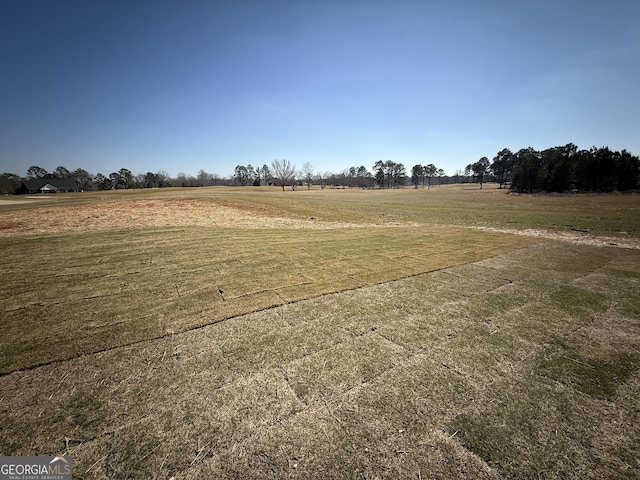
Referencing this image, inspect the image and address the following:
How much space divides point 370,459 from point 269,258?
730 centimetres

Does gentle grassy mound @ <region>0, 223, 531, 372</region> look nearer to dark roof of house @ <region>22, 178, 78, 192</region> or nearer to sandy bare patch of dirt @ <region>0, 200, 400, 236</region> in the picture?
sandy bare patch of dirt @ <region>0, 200, 400, 236</region>

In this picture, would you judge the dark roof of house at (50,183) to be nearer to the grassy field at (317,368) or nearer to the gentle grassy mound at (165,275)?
the gentle grassy mound at (165,275)

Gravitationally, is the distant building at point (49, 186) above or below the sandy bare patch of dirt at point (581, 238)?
above

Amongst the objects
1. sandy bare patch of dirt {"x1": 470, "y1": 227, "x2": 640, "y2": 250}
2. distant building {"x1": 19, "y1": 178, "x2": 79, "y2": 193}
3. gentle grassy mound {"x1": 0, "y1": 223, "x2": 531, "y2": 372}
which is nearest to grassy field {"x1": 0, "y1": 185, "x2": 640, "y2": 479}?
gentle grassy mound {"x1": 0, "y1": 223, "x2": 531, "y2": 372}

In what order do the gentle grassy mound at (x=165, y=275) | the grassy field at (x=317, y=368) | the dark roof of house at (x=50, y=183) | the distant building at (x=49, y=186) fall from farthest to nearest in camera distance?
1. the dark roof of house at (x=50, y=183)
2. the distant building at (x=49, y=186)
3. the gentle grassy mound at (x=165, y=275)
4. the grassy field at (x=317, y=368)

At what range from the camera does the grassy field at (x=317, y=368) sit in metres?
Result: 2.54

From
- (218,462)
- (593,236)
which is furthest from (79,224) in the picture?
(593,236)

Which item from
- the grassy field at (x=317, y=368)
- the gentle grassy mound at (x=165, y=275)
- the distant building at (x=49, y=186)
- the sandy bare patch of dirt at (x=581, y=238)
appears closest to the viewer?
the grassy field at (x=317, y=368)

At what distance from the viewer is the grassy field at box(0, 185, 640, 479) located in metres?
2.54

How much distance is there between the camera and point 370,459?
2.48m

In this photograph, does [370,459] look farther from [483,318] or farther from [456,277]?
[456,277]

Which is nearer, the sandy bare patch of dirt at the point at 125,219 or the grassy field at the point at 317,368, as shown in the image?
the grassy field at the point at 317,368

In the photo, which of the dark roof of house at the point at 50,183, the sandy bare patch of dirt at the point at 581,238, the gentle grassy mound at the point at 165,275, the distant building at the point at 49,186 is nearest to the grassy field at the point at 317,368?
the gentle grassy mound at the point at 165,275

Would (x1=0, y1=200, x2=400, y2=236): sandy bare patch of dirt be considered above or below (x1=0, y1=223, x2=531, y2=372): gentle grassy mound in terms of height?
above
